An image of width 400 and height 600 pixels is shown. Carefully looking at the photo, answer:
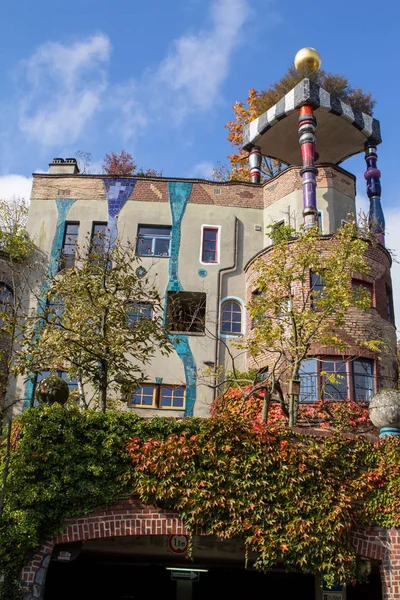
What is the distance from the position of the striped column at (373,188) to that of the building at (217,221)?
0.04m

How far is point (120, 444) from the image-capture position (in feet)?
37.2

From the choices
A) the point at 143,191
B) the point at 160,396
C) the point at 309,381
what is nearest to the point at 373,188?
the point at 143,191

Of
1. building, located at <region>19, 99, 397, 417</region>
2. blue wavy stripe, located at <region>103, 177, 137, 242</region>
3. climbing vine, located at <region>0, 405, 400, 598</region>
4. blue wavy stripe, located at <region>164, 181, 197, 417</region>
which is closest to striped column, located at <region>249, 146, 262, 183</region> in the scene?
building, located at <region>19, 99, 397, 417</region>

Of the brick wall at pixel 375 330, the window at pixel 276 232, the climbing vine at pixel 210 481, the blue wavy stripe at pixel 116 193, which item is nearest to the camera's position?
the climbing vine at pixel 210 481

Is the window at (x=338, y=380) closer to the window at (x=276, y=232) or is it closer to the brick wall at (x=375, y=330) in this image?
the brick wall at (x=375, y=330)

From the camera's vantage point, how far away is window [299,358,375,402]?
17.6 metres

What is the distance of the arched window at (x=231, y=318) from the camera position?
22188 millimetres

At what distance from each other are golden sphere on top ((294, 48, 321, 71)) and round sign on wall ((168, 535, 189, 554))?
61.0 ft

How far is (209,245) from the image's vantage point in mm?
23500

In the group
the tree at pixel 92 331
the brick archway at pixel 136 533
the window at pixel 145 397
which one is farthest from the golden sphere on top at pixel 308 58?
the brick archway at pixel 136 533

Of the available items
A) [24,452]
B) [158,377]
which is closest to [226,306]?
[158,377]

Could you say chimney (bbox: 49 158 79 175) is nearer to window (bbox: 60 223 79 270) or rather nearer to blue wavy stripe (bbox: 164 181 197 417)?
Result: window (bbox: 60 223 79 270)

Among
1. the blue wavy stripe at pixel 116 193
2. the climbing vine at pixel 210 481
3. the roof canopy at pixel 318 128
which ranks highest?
the roof canopy at pixel 318 128

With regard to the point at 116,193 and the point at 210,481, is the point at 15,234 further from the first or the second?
the point at 210,481
